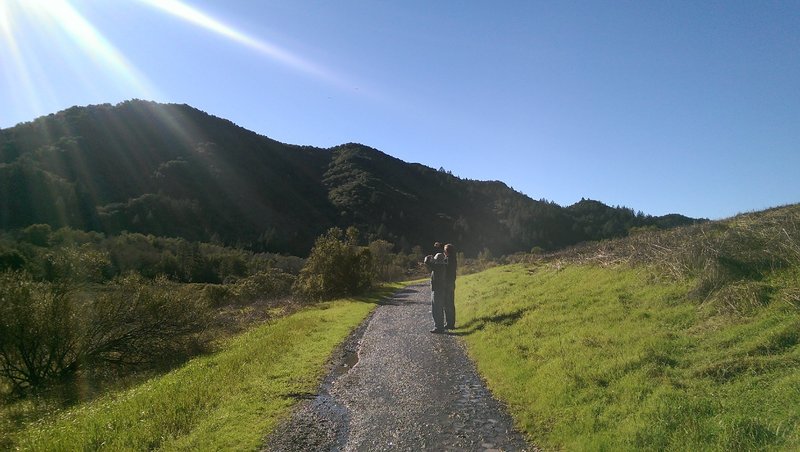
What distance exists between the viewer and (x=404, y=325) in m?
20.2

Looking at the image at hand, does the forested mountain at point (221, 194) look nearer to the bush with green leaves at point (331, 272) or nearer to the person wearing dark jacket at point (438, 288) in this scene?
the bush with green leaves at point (331, 272)

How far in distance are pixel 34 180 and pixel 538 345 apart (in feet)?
306

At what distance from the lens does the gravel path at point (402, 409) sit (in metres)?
7.71

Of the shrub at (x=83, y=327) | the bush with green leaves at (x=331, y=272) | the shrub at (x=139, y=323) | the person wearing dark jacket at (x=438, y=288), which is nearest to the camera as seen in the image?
the shrub at (x=83, y=327)

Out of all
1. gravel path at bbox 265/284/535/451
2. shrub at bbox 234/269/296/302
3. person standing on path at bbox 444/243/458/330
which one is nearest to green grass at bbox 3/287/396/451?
gravel path at bbox 265/284/535/451

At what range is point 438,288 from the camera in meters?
17.7

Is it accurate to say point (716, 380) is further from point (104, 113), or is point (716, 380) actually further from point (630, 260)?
point (104, 113)

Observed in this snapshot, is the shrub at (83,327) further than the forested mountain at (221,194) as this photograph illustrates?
No

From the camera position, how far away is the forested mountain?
291ft

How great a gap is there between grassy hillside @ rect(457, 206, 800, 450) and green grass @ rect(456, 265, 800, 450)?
0.02 meters

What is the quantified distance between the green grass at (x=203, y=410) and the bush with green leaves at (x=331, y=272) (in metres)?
21.7

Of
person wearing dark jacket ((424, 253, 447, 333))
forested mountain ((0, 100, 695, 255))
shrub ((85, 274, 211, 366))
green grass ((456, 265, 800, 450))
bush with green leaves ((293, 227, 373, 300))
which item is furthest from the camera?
forested mountain ((0, 100, 695, 255))

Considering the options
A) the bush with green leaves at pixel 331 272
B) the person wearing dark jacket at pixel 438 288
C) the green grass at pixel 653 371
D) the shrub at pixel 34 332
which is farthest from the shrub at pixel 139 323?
the bush with green leaves at pixel 331 272

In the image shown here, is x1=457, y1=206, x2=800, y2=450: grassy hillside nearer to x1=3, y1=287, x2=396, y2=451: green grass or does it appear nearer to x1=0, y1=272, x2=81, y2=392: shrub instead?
x1=3, y1=287, x2=396, y2=451: green grass
